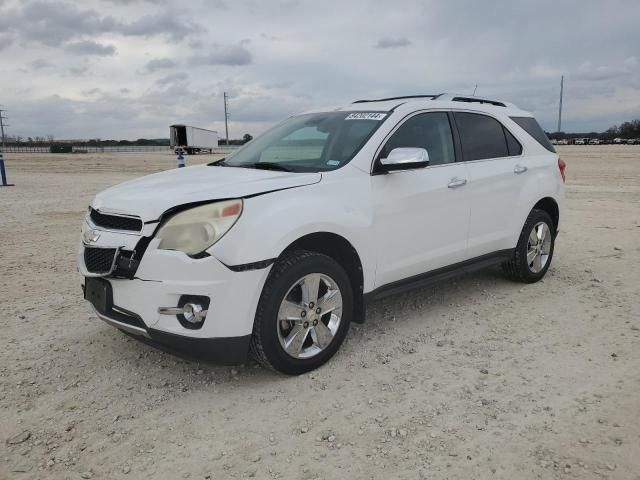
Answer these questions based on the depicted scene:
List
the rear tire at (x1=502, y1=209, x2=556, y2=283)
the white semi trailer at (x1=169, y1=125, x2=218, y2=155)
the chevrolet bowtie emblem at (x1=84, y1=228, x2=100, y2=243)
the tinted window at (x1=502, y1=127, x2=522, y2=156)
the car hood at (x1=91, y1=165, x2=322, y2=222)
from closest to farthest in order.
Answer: the car hood at (x1=91, y1=165, x2=322, y2=222) < the chevrolet bowtie emblem at (x1=84, y1=228, x2=100, y2=243) < the tinted window at (x1=502, y1=127, x2=522, y2=156) < the rear tire at (x1=502, y1=209, x2=556, y2=283) < the white semi trailer at (x1=169, y1=125, x2=218, y2=155)

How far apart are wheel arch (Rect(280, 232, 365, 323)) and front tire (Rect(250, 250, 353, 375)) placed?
141 millimetres

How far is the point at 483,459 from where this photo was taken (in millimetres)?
2564

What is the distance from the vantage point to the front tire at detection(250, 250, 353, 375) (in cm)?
316

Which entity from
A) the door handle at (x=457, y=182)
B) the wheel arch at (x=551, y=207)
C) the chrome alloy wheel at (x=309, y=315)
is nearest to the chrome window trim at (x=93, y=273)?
the chrome alloy wheel at (x=309, y=315)

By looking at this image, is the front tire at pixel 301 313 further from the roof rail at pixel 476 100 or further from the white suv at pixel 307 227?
the roof rail at pixel 476 100

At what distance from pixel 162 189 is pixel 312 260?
104cm

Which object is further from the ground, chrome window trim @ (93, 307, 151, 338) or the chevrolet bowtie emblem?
the chevrolet bowtie emblem

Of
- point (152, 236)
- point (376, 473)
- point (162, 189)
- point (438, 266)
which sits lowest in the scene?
point (376, 473)

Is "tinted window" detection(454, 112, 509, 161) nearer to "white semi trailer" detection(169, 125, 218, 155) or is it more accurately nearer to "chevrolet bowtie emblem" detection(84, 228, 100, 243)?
"chevrolet bowtie emblem" detection(84, 228, 100, 243)

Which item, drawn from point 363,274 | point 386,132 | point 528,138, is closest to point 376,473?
point 363,274

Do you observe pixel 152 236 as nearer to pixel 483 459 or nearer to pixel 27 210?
pixel 483 459

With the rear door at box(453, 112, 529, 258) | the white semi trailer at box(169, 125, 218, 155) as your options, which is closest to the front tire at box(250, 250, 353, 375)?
the rear door at box(453, 112, 529, 258)

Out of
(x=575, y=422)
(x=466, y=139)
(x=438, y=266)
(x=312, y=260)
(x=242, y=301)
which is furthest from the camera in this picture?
(x=466, y=139)

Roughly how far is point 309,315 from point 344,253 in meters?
0.54
